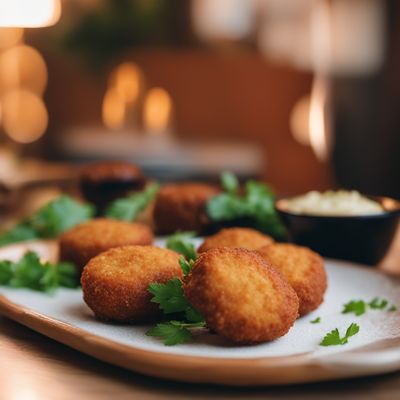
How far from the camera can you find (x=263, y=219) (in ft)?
6.30

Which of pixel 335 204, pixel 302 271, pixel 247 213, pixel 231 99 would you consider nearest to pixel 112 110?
pixel 231 99

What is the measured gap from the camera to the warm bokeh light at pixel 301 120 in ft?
17.9

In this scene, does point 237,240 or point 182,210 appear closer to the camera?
point 237,240

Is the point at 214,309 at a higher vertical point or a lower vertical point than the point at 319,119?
higher

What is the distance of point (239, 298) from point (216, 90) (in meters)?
5.17

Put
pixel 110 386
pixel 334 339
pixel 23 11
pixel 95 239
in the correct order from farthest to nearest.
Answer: pixel 23 11 < pixel 95 239 < pixel 334 339 < pixel 110 386

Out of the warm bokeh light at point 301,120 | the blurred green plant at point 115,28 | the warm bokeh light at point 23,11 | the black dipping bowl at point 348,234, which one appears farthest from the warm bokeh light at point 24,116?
the black dipping bowl at point 348,234

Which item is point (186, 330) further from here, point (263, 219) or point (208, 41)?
point (208, 41)

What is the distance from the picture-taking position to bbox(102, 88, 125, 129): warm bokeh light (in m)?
5.97

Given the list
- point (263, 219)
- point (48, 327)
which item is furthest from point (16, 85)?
point (48, 327)

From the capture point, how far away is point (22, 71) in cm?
768

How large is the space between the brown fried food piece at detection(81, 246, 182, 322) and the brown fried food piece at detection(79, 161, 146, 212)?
93 centimetres

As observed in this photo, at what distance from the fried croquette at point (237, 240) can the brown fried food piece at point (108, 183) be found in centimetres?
72

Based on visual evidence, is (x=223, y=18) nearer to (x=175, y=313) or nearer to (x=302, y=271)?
(x=302, y=271)
